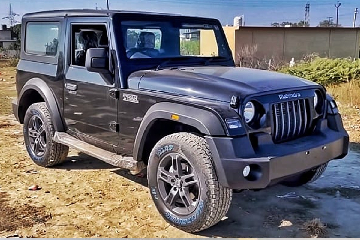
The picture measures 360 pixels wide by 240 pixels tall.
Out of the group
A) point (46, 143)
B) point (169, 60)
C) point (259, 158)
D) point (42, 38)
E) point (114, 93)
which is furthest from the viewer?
point (42, 38)

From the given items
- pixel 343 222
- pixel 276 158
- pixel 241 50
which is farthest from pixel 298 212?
pixel 241 50

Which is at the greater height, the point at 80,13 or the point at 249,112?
the point at 80,13

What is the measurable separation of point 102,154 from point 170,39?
1.43m

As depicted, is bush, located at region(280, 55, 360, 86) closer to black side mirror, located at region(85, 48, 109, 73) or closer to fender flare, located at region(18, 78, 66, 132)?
fender flare, located at region(18, 78, 66, 132)

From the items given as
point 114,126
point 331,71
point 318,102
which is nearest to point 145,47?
point 114,126

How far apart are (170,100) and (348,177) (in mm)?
2635

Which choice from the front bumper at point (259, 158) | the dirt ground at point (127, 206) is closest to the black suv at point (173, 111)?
the front bumper at point (259, 158)

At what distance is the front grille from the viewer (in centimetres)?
360

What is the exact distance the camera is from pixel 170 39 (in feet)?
15.4

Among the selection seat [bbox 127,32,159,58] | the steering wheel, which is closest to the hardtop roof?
seat [bbox 127,32,159,58]

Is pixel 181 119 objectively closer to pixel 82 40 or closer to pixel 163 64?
pixel 163 64

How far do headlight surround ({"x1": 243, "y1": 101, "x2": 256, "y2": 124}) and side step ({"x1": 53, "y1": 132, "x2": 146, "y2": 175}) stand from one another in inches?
46.1

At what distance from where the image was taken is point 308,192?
463 cm

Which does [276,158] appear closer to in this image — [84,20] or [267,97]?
[267,97]
